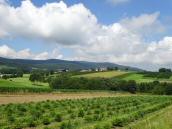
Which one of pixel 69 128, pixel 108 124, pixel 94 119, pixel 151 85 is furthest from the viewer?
pixel 151 85

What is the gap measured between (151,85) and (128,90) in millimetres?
8904

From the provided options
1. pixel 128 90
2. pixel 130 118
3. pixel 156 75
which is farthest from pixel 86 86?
pixel 130 118

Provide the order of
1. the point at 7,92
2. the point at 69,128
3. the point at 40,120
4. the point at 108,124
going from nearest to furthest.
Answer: the point at 69,128, the point at 108,124, the point at 40,120, the point at 7,92

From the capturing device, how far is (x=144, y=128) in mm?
23266

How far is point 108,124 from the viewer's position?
2502 cm

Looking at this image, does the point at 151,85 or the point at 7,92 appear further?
the point at 151,85

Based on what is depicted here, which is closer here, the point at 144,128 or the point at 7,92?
the point at 144,128

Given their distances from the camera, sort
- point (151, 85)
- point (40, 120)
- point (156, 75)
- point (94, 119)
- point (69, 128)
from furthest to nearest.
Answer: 1. point (156, 75)
2. point (151, 85)
3. point (94, 119)
4. point (40, 120)
5. point (69, 128)

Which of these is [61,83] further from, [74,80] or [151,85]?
[151,85]

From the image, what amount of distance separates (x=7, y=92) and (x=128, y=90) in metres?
68.3

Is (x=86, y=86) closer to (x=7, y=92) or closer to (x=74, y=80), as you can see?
(x=74, y=80)

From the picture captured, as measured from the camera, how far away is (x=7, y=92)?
307 ft

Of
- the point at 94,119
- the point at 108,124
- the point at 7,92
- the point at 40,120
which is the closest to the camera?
the point at 108,124

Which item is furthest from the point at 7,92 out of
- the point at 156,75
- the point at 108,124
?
the point at 156,75
